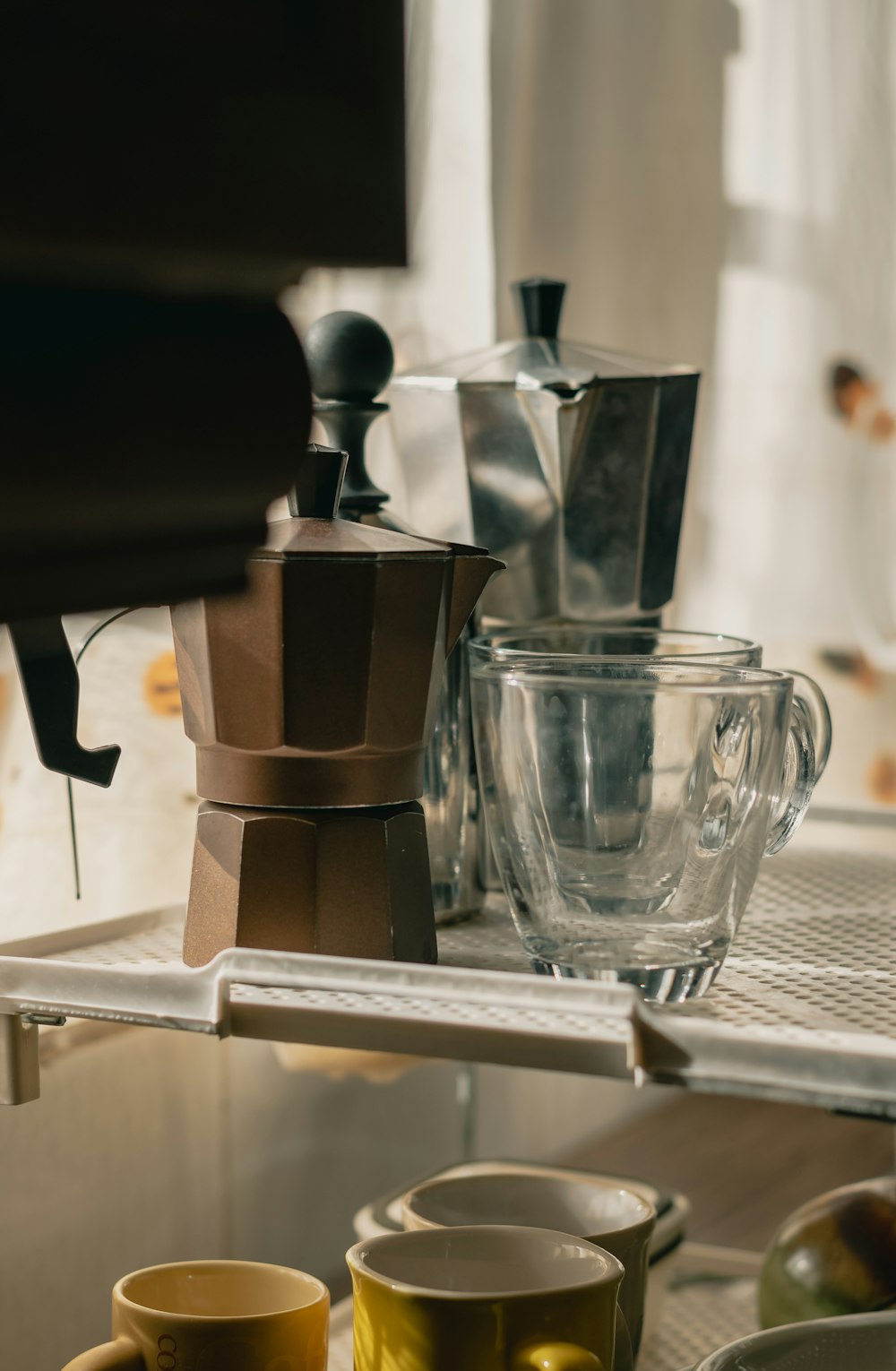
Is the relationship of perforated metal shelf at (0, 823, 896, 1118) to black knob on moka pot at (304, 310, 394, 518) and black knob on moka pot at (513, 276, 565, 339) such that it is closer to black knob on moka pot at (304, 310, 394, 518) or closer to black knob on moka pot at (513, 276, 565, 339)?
black knob on moka pot at (304, 310, 394, 518)

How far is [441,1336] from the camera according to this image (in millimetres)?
459

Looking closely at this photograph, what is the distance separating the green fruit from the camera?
634 mm

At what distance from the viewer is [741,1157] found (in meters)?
1.34

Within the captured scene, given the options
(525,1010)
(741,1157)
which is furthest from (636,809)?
(741,1157)

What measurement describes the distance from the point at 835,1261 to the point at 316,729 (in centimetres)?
34

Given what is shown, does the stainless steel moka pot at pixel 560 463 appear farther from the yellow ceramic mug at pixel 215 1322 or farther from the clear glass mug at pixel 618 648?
the yellow ceramic mug at pixel 215 1322

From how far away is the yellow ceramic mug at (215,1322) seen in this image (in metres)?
0.47

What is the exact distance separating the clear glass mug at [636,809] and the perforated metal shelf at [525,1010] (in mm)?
25

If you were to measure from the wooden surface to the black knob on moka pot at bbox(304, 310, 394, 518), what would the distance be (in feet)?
2.49

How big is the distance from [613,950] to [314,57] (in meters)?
0.29

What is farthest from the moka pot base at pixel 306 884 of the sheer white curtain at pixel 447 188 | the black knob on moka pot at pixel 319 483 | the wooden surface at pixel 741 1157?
the wooden surface at pixel 741 1157

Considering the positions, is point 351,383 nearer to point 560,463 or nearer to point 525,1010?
point 560,463

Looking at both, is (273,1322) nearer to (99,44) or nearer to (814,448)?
(99,44)

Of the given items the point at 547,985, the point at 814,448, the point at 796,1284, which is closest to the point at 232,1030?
the point at 547,985
